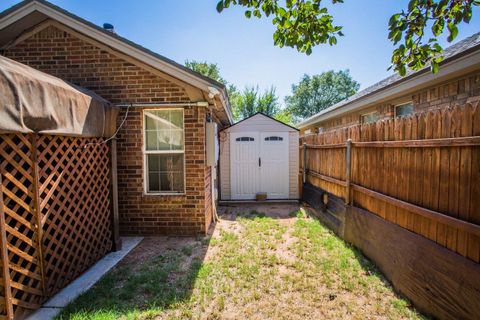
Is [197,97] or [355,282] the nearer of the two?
[355,282]

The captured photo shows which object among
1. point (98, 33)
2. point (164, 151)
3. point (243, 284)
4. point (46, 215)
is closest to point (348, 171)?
point (243, 284)

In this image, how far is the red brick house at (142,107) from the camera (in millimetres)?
5066

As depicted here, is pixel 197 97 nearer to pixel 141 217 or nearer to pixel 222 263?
pixel 141 217

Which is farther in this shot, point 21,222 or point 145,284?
point 145,284

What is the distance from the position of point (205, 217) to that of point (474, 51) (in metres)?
5.21

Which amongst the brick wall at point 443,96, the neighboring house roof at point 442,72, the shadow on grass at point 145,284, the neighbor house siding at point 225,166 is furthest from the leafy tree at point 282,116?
the shadow on grass at point 145,284

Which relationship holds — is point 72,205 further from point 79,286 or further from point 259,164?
point 259,164

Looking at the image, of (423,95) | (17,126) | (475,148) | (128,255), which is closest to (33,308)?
(128,255)

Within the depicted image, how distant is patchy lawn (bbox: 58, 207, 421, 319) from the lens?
9.32 ft

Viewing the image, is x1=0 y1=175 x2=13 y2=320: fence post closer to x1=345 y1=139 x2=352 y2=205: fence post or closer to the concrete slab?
the concrete slab

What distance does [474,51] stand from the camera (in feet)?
12.8

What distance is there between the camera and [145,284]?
3.46 m

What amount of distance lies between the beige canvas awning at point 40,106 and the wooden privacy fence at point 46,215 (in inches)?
8.1

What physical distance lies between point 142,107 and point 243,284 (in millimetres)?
3724
